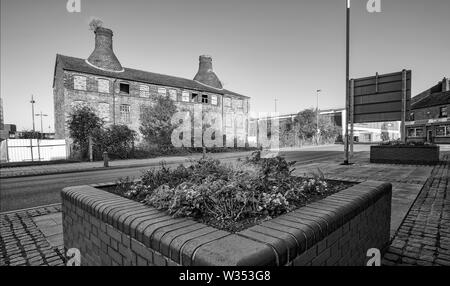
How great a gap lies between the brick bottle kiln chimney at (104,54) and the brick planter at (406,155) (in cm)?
3009

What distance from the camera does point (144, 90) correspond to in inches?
1235

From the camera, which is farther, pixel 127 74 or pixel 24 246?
pixel 127 74

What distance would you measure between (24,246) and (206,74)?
134 feet

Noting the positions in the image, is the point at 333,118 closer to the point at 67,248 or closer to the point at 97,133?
the point at 97,133

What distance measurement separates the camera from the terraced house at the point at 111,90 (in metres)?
25.8

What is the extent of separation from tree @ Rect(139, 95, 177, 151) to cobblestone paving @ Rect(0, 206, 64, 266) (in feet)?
63.1

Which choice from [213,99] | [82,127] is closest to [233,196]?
[82,127]

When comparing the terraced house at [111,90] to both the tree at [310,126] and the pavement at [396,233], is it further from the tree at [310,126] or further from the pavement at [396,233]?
the pavement at [396,233]

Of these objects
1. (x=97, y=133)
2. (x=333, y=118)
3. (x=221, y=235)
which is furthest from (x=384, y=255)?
(x=333, y=118)

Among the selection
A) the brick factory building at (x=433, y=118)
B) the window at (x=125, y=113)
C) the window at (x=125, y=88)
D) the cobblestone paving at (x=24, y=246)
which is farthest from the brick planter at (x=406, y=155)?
the brick factory building at (x=433, y=118)

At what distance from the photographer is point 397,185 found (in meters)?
7.36

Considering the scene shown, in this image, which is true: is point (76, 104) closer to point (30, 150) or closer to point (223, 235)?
point (30, 150)
